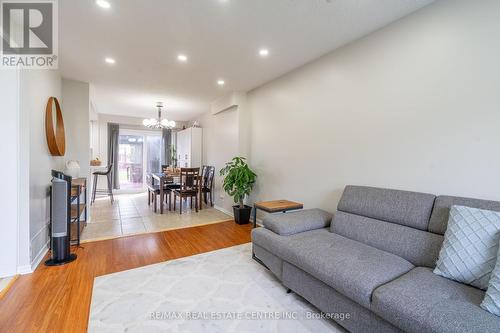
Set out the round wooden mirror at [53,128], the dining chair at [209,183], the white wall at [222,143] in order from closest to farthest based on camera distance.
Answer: the round wooden mirror at [53,128] < the white wall at [222,143] < the dining chair at [209,183]

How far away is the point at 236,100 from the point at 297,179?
216 centimetres

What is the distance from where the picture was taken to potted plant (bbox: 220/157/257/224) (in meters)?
4.11

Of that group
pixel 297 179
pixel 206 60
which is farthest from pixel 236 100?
pixel 297 179

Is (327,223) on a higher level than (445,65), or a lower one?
lower

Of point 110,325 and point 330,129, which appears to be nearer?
point 110,325

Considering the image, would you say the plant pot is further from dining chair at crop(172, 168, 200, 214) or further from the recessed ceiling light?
the recessed ceiling light

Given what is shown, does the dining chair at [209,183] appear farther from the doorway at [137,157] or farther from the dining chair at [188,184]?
the doorway at [137,157]

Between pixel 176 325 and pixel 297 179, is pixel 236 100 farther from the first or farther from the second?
pixel 176 325

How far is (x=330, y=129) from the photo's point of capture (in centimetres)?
290

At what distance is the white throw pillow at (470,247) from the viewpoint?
1.37m

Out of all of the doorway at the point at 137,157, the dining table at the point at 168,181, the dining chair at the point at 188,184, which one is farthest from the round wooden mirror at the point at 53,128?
the doorway at the point at 137,157

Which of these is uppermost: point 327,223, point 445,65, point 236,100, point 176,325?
point 236,100

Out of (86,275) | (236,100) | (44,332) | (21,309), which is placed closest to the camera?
(44,332)

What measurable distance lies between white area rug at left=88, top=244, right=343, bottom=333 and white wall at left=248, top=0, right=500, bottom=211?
141 centimetres
